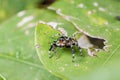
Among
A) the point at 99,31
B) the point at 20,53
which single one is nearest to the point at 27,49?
the point at 20,53

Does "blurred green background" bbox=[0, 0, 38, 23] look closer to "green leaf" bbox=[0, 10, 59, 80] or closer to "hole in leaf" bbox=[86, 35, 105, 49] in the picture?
"green leaf" bbox=[0, 10, 59, 80]

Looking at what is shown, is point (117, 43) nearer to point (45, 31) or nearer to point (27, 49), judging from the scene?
point (45, 31)

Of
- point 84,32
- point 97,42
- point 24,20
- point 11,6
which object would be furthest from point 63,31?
point 11,6

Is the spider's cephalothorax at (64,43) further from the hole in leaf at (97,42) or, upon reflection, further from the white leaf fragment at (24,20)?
the white leaf fragment at (24,20)

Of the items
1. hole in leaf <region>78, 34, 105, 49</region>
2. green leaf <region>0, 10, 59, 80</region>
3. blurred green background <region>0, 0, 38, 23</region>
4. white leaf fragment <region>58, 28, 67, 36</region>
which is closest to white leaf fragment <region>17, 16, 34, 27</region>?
green leaf <region>0, 10, 59, 80</region>

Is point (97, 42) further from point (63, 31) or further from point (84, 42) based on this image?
point (63, 31)

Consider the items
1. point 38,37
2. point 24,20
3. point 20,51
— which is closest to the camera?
point 38,37
